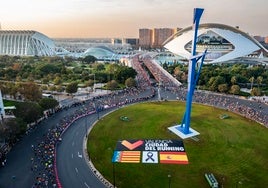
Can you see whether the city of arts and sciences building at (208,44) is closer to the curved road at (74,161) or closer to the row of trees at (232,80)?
the row of trees at (232,80)

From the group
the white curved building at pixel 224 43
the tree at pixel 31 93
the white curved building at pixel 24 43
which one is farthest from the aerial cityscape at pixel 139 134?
the white curved building at pixel 24 43

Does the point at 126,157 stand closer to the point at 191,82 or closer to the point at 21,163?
the point at 21,163

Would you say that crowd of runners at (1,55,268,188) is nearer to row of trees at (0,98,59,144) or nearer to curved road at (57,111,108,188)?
curved road at (57,111,108,188)

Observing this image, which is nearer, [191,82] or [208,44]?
[191,82]

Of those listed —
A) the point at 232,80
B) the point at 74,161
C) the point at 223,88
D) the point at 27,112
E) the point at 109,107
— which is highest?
the point at 232,80

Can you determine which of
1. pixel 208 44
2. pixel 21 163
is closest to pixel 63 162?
pixel 21 163

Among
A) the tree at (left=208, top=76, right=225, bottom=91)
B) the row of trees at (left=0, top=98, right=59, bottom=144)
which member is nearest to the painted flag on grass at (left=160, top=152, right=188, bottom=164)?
the row of trees at (left=0, top=98, right=59, bottom=144)
